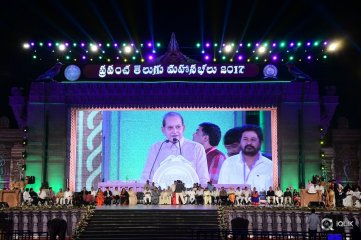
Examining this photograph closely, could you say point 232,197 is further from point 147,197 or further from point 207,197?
point 147,197

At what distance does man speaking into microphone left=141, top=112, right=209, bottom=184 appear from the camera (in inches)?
1077

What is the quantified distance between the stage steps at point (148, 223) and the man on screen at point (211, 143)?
7500 millimetres

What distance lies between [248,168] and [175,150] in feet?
12.4

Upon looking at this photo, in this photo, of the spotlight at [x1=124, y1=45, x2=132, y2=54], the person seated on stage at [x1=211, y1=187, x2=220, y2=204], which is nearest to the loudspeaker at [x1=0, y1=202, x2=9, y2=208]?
the person seated on stage at [x1=211, y1=187, x2=220, y2=204]

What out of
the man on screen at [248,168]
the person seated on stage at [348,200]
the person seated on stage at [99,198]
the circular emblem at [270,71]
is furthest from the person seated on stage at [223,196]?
the circular emblem at [270,71]

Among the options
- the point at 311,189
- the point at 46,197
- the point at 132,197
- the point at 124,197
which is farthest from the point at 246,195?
the point at 46,197

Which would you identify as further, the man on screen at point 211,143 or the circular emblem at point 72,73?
the circular emblem at point 72,73

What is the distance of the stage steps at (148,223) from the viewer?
18.1 meters

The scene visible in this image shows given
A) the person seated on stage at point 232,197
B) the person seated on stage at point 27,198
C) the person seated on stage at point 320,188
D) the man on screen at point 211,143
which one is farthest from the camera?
the man on screen at point 211,143

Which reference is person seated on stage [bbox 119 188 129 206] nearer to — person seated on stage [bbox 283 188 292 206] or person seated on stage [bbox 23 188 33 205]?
person seated on stage [bbox 23 188 33 205]

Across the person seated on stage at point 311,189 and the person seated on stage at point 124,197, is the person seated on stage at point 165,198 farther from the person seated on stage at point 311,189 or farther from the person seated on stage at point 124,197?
the person seated on stage at point 311,189

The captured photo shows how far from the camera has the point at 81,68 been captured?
2788 cm

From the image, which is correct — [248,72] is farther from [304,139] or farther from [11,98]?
[11,98]

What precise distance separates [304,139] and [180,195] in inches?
275
